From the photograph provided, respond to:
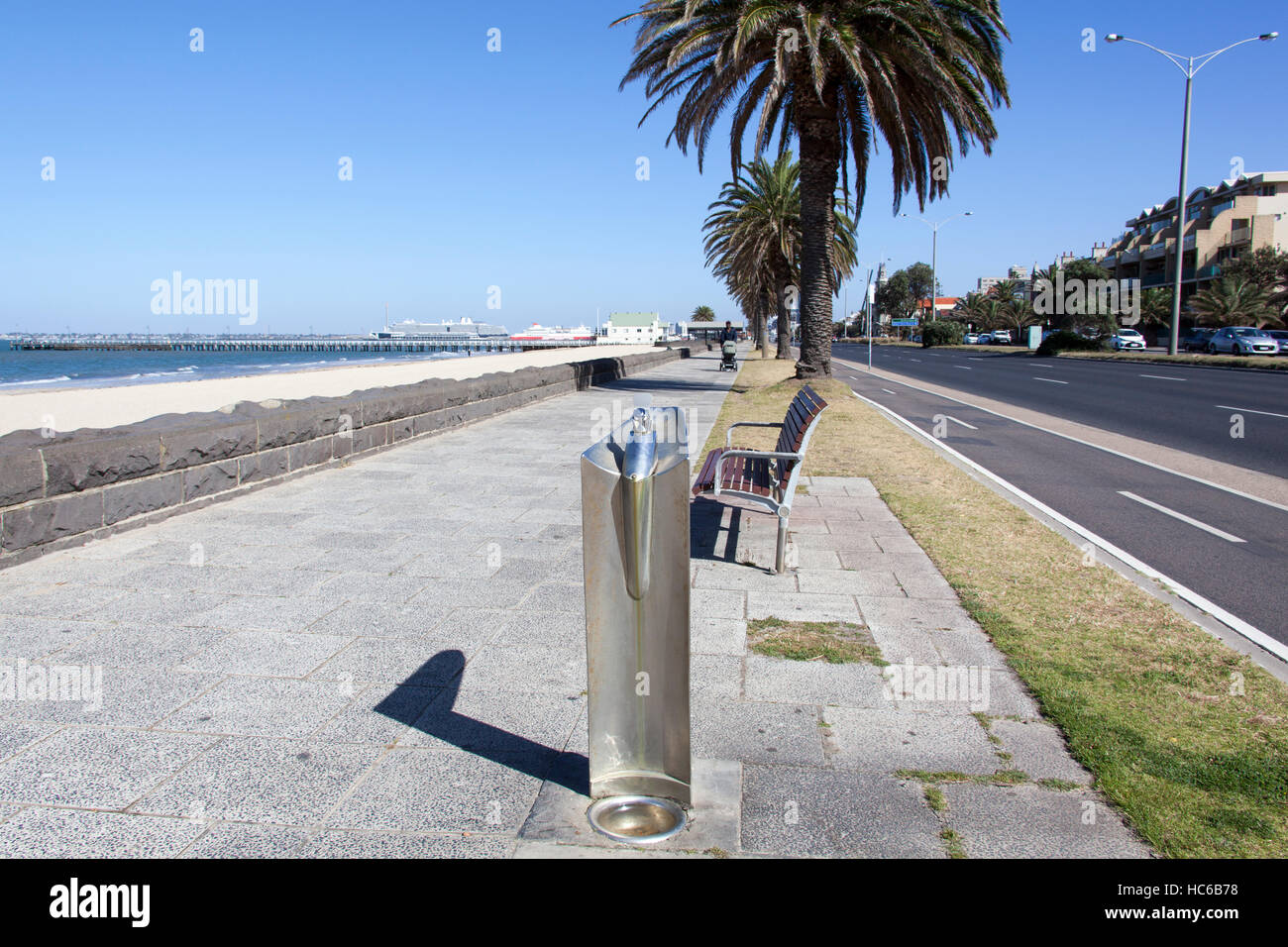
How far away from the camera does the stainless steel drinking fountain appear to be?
2.82m

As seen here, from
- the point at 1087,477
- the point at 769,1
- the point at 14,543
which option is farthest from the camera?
the point at 769,1

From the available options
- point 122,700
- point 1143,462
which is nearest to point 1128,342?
point 1143,462

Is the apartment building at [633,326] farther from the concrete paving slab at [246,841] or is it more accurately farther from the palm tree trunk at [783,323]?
the concrete paving slab at [246,841]

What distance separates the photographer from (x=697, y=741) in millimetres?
3438

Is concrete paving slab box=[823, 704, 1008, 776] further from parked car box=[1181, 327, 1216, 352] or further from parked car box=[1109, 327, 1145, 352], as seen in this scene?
parked car box=[1109, 327, 1145, 352]

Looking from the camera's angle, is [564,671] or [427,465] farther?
[427,465]

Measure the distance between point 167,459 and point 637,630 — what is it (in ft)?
16.8

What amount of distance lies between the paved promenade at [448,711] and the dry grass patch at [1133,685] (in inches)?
6.4

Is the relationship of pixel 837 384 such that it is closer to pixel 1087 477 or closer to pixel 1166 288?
pixel 1087 477

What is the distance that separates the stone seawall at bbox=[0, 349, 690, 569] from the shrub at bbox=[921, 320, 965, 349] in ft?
232

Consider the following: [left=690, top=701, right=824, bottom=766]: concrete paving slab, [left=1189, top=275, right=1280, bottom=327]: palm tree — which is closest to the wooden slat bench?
[left=690, top=701, right=824, bottom=766]: concrete paving slab

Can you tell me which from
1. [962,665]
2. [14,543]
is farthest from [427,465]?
[962,665]

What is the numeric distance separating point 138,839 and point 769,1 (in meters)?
16.7
